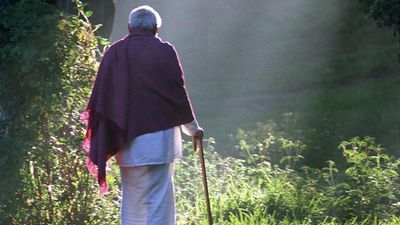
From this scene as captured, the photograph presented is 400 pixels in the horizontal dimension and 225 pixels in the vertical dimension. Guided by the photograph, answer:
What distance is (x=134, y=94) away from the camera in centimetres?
545

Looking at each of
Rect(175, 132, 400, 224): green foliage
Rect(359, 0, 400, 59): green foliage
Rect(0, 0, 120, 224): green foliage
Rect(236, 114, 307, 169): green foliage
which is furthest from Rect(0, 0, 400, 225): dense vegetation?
Rect(359, 0, 400, 59): green foliage

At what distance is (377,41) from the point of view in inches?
846

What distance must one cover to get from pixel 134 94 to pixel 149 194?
67cm

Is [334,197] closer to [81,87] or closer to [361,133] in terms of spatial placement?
[81,87]

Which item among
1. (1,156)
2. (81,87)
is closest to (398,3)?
(81,87)

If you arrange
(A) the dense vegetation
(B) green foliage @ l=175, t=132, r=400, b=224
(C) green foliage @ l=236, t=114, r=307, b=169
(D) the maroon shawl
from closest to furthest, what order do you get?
(D) the maroon shawl
(A) the dense vegetation
(B) green foliage @ l=175, t=132, r=400, b=224
(C) green foliage @ l=236, t=114, r=307, b=169

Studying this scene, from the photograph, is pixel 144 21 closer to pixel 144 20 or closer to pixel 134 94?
pixel 144 20

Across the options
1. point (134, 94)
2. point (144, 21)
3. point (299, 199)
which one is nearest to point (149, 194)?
point (134, 94)

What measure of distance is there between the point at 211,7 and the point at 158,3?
173cm

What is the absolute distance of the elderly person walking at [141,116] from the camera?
17.9 ft

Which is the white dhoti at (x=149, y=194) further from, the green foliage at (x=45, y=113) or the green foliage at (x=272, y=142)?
the green foliage at (x=272, y=142)

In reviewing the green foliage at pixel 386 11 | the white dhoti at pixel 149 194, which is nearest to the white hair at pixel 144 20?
the white dhoti at pixel 149 194

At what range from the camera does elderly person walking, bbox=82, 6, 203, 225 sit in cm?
545

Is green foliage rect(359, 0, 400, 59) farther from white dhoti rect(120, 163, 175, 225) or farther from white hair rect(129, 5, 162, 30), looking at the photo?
white dhoti rect(120, 163, 175, 225)
